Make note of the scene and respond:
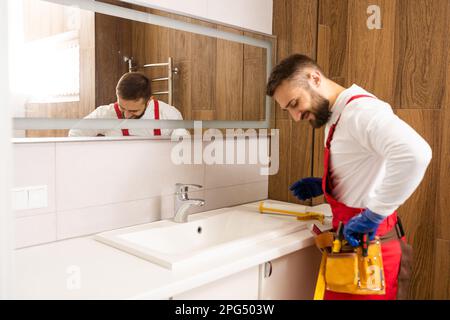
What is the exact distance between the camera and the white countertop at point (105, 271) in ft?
3.55

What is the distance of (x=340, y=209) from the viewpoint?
5.04ft

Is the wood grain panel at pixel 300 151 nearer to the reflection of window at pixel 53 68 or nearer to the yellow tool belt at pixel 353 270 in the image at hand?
the yellow tool belt at pixel 353 270

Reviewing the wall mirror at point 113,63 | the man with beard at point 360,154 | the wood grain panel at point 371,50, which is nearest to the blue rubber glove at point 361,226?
the man with beard at point 360,154

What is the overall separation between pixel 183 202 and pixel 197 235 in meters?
0.17

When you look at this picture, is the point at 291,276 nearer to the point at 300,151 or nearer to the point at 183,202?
the point at 183,202

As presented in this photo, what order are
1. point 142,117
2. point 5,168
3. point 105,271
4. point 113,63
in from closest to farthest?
1. point 5,168
2. point 105,271
3. point 113,63
4. point 142,117

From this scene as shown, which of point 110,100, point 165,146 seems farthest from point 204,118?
point 110,100

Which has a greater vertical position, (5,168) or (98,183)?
(5,168)

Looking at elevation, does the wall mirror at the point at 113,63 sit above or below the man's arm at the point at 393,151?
above

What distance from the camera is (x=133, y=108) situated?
169cm

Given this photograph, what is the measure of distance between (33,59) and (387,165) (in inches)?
47.6

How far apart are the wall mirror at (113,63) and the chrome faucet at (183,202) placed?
28cm

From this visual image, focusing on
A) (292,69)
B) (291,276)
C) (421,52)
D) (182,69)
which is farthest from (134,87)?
(421,52)
